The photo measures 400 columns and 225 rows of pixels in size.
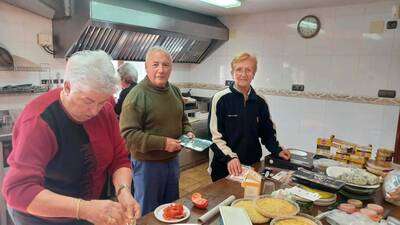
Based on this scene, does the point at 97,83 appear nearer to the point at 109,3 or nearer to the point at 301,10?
the point at 109,3

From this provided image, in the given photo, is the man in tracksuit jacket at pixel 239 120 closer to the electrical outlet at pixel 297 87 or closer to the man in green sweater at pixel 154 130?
the man in green sweater at pixel 154 130

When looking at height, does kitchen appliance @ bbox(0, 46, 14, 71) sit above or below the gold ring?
above

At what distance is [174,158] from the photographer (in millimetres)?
2039

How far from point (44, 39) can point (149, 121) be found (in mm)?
1714

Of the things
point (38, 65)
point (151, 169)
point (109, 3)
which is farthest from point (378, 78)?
point (38, 65)

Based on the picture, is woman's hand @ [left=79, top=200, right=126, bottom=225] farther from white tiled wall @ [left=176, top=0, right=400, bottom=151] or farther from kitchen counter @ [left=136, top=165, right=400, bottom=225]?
white tiled wall @ [left=176, top=0, right=400, bottom=151]

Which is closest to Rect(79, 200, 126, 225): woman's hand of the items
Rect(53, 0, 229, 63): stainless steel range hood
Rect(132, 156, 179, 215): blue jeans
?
Rect(132, 156, 179, 215): blue jeans

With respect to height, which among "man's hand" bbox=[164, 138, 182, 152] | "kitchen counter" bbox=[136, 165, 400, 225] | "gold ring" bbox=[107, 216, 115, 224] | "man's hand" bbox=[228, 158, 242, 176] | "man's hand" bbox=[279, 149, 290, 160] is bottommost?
"kitchen counter" bbox=[136, 165, 400, 225]

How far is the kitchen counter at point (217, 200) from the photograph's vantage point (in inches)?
45.7

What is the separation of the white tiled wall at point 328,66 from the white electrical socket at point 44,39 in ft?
7.36

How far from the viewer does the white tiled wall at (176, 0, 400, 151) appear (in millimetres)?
2984

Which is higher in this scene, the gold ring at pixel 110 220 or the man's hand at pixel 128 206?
the gold ring at pixel 110 220

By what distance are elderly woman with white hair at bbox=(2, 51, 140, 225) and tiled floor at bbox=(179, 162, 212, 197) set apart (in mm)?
2217

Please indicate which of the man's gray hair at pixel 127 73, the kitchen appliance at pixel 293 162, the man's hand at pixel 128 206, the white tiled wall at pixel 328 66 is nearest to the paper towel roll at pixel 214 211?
the man's hand at pixel 128 206
